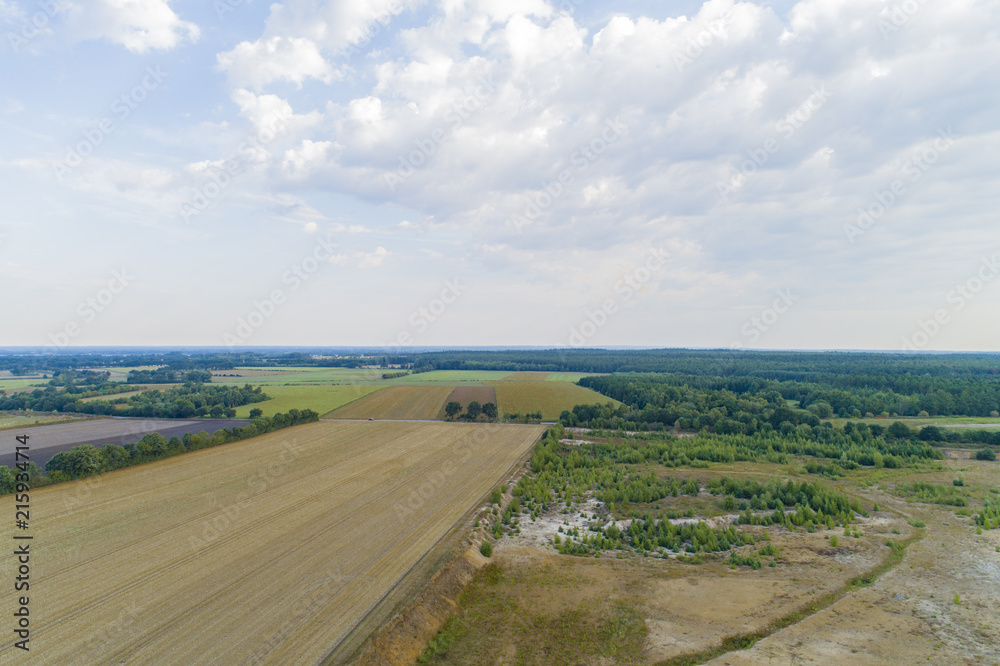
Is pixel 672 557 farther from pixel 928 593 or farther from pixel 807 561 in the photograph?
pixel 928 593

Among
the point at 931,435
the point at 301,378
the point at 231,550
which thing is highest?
the point at 931,435

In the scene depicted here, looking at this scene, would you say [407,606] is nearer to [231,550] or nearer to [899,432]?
[231,550]

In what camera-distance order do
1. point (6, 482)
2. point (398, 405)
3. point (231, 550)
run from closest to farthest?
point (231, 550), point (6, 482), point (398, 405)

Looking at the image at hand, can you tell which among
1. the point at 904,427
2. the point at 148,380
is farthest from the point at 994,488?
the point at 148,380

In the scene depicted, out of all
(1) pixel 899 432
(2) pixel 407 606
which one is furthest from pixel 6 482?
(1) pixel 899 432

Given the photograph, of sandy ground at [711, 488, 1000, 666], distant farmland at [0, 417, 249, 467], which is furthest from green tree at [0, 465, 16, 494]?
sandy ground at [711, 488, 1000, 666]

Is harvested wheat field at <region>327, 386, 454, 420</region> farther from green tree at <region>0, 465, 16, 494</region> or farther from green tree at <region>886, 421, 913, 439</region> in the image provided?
green tree at <region>886, 421, 913, 439</region>
